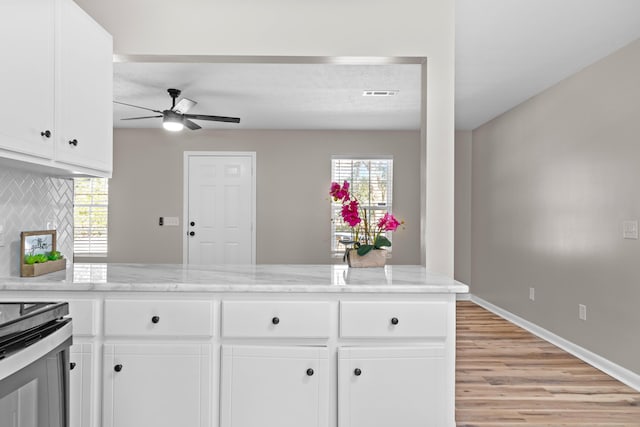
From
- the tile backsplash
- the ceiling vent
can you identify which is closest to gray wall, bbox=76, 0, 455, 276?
the tile backsplash

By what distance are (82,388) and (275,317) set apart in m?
0.82

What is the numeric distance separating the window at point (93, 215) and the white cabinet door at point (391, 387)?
5.59 metres

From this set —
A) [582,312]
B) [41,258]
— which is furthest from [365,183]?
[41,258]

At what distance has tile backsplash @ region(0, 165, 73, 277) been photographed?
6.85 ft

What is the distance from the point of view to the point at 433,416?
5.94 ft

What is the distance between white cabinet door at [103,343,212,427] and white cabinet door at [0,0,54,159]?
87 centimetres

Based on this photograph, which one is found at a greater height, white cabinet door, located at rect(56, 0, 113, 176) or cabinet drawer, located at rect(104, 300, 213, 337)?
white cabinet door, located at rect(56, 0, 113, 176)

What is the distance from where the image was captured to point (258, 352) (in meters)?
1.80

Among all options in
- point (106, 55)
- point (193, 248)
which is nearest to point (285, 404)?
point (106, 55)

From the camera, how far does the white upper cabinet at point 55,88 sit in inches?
64.4

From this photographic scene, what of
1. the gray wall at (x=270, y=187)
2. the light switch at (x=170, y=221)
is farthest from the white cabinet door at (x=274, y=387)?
the light switch at (x=170, y=221)

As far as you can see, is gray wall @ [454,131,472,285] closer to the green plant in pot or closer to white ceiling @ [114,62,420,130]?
white ceiling @ [114,62,420,130]

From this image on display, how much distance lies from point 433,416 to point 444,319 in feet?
1.30

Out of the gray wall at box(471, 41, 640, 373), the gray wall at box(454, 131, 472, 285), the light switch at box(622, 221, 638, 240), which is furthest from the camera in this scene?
the gray wall at box(454, 131, 472, 285)
